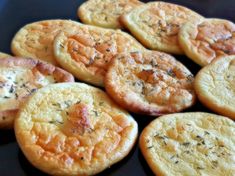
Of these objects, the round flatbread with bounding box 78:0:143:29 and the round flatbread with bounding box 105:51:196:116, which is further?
the round flatbread with bounding box 78:0:143:29

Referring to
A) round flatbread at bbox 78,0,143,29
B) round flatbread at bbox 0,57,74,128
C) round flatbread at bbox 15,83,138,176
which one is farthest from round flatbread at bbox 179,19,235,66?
round flatbread at bbox 0,57,74,128

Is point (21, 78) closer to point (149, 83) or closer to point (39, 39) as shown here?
point (39, 39)

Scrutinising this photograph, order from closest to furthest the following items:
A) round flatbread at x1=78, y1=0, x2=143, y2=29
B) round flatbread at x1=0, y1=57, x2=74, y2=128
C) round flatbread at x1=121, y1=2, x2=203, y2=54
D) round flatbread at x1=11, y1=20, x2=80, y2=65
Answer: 1. round flatbread at x1=0, y1=57, x2=74, y2=128
2. round flatbread at x1=11, y1=20, x2=80, y2=65
3. round flatbread at x1=121, y1=2, x2=203, y2=54
4. round flatbread at x1=78, y1=0, x2=143, y2=29

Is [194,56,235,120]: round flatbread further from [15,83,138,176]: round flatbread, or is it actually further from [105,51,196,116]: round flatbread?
[15,83,138,176]: round flatbread

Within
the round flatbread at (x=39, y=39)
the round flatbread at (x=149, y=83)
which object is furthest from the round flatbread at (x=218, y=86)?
the round flatbread at (x=39, y=39)

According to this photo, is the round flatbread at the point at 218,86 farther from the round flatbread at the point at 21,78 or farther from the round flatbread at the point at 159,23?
the round flatbread at the point at 21,78

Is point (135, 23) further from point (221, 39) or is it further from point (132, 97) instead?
point (132, 97)

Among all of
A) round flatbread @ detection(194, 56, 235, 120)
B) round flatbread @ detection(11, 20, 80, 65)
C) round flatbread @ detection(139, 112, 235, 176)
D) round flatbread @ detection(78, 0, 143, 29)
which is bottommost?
round flatbread @ detection(139, 112, 235, 176)

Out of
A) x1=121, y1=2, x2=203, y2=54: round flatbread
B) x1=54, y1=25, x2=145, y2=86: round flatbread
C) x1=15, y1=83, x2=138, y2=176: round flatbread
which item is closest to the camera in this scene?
x1=15, y1=83, x2=138, y2=176: round flatbread
